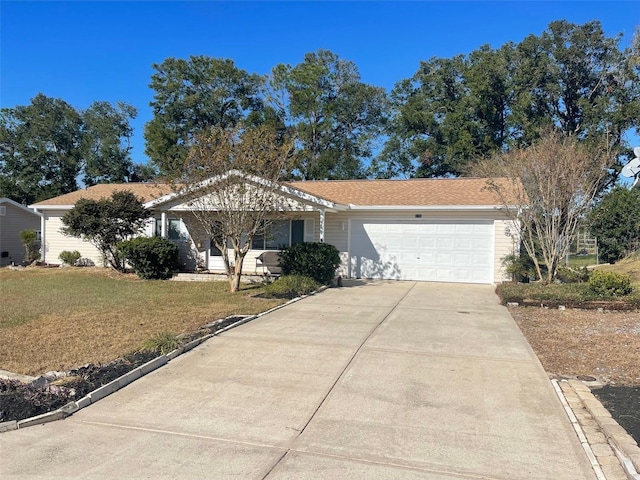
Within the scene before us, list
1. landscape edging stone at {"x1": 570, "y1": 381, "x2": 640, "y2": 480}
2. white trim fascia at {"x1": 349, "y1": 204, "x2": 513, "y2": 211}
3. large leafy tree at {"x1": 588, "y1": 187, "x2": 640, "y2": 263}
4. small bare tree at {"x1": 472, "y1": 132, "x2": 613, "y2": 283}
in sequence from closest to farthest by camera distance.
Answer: landscape edging stone at {"x1": 570, "y1": 381, "x2": 640, "y2": 480} → small bare tree at {"x1": 472, "y1": 132, "x2": 613, "y2": 283} → white trim fascia at {"x1": 349, "y1": 204, "x2": 513, "y2": 211} → large leafy tree at {"x1": 588, "y1": 187, "x2": 640, "y2": 263}

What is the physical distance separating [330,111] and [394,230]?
63.4 ft

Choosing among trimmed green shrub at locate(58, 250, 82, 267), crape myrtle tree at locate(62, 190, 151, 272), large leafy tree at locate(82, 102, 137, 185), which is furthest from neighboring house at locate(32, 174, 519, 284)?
large leafy tree at locate(82, 102, 137, 185)

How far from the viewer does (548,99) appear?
1179 inches

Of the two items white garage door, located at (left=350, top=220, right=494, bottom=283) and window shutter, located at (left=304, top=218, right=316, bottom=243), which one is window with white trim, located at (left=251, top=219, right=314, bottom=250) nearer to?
window shutter, located at (left=304, top=218, right=316, bottom=243)

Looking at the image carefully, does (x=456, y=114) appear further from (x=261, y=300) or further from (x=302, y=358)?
(x=302, y=358)

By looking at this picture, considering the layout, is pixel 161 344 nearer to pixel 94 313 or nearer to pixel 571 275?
pixel 94 313

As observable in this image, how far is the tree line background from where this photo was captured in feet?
95.0

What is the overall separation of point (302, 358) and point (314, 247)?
7357mm

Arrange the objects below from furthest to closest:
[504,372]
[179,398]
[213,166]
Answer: [213,166]
[504,372]
[179,398]

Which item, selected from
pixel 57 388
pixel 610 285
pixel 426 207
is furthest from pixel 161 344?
pixel 426 207

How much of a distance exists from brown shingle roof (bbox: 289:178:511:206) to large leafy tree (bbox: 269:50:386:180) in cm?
1285

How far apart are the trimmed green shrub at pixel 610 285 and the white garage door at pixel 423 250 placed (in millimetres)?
4486

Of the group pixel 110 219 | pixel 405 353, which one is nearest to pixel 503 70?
pixel 110 219

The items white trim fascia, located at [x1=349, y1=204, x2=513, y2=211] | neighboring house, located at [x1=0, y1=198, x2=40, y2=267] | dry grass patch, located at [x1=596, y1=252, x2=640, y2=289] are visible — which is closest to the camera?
white trim fascia, located at [x1=349, y1=204, x2=513, y2=211]
